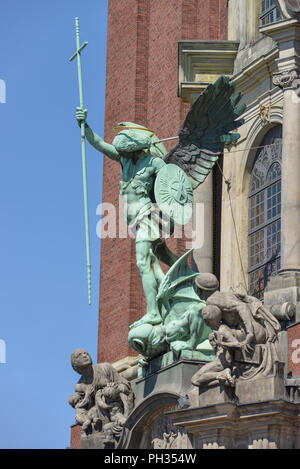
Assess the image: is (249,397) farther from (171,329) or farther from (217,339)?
(171,329)

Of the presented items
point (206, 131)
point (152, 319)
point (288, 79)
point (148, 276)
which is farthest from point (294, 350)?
point (288, 79)

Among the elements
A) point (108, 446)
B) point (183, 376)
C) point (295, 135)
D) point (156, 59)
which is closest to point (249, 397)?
point (183, 376)

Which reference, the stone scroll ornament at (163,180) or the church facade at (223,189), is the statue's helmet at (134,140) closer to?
the stone scroll ornament at (163,180)

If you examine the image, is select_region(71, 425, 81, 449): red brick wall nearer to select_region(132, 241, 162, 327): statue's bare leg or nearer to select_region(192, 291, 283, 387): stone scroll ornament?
select_region(132, 241, 162, 327): statue's bare leg

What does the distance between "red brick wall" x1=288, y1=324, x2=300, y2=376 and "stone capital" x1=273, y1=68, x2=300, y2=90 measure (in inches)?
174

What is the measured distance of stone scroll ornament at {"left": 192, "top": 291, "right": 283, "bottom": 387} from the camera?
16266 millimetres

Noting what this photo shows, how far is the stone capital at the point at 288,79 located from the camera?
2097 centimetres

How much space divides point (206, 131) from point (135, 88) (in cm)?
718

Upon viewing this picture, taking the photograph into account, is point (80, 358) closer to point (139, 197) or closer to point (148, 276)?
point (148, 276)

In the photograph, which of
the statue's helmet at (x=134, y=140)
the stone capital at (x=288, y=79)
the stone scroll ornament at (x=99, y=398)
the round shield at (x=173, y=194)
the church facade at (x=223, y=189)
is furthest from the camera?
the stone capital at (x=288, y=79)

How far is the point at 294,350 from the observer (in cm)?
1822

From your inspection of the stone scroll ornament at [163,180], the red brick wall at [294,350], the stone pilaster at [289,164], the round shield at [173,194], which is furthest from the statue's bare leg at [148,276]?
the red brick wall at [294,350]

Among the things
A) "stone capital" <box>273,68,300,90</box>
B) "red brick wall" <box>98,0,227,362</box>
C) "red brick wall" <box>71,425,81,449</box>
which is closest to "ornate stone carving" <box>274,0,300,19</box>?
"stone capital" <box>273,68,300,90</box>

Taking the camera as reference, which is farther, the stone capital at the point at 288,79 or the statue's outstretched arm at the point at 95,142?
the stone capital at the point at 288,79
